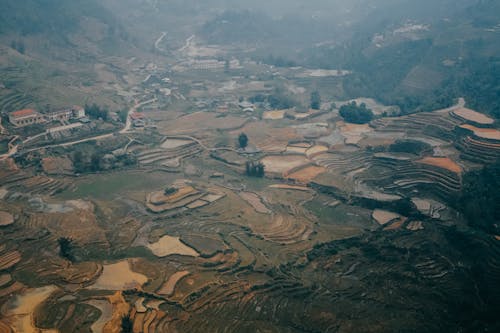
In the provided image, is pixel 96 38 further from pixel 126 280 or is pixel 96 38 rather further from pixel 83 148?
pixel 126 280

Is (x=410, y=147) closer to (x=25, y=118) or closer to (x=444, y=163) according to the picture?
(x=444, y=163)

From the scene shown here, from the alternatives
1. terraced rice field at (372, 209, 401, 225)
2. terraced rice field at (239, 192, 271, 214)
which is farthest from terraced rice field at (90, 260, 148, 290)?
terraced rice field at (372, 209, 401, 225)

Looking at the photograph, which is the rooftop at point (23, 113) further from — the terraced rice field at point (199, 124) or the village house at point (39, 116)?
the terraced rice field at point (199, 124)

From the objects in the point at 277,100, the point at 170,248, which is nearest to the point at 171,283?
the point at 170,248

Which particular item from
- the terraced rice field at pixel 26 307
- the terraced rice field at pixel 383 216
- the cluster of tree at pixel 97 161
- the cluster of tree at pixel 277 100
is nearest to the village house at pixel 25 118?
the cluster of tree at pixel 97 161

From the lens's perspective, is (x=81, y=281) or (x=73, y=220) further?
(x=73, y=220)

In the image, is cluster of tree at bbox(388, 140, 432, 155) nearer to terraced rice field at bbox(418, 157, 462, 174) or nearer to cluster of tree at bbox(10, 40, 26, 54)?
terraced rice field at bbox(418, 157, 462, 174)

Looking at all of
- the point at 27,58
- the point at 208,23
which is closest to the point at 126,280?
the point at 27,58
